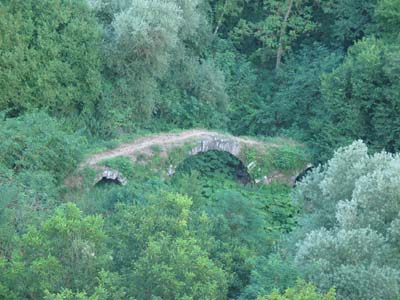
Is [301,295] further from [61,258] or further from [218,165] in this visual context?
[218,165]

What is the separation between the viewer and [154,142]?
24.0 meters

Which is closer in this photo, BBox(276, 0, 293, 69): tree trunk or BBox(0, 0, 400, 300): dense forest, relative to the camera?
BBox(0, 0, 400, 300): dense forest

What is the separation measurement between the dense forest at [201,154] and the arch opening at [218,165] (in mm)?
60

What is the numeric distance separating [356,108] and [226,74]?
7.37m

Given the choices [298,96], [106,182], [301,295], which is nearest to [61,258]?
[301,295]

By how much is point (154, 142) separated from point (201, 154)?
2.73 metres

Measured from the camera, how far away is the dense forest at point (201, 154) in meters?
11.7

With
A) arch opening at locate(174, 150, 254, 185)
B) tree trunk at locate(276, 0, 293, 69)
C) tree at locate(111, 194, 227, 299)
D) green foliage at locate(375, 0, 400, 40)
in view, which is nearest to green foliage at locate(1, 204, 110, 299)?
tree at locate(111, 194, 227, 299)

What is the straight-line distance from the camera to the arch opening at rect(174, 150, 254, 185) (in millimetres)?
25500

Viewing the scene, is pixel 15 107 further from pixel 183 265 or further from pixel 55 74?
pixel 183 265

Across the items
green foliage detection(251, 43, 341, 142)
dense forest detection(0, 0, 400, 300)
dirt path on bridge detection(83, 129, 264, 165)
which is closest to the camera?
dense forest detection(0, 0, 400, 300)

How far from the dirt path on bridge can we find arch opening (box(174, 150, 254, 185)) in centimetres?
79

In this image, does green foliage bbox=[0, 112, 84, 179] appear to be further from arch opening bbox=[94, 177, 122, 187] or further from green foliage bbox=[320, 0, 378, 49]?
green foliage bbox=[320, 0, 378, 49]

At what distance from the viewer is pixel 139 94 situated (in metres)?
25.9
